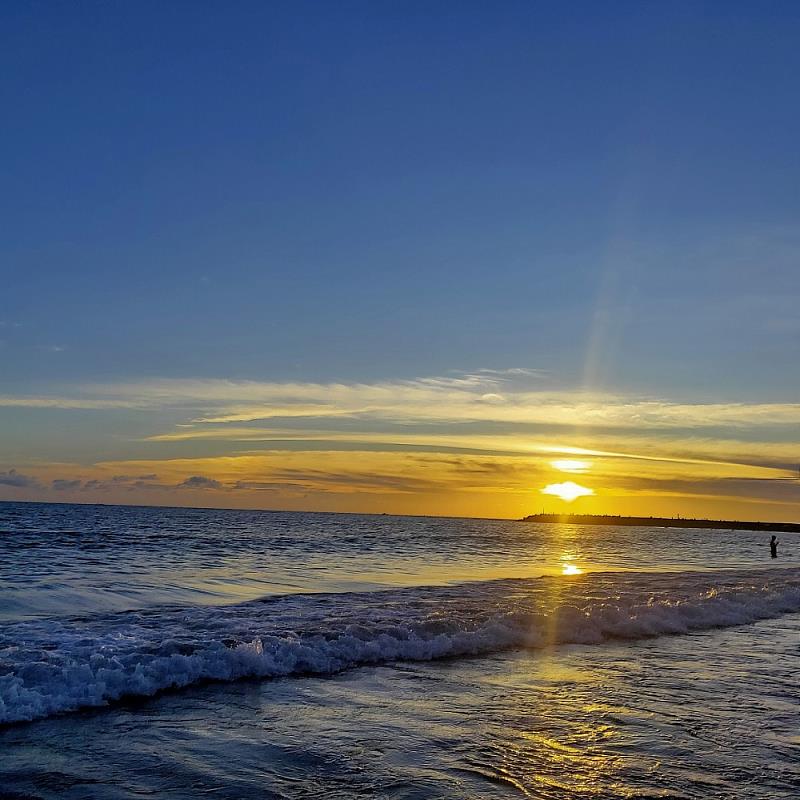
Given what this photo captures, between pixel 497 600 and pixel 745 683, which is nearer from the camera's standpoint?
pixel 745 683

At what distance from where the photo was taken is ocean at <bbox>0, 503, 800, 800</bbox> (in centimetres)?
739

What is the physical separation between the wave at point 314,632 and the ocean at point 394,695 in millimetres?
54

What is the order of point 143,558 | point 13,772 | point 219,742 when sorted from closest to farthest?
point 13,772 → point 219,742 → point 143,558

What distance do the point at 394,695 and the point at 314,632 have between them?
166 inches

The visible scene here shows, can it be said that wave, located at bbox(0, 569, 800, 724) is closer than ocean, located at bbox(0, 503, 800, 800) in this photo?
No

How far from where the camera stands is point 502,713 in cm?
984

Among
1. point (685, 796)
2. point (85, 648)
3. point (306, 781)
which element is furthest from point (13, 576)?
point (685, 796)

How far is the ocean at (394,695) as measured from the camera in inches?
291

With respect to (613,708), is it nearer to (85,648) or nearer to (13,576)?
(85,648)

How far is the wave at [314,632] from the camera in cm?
1098

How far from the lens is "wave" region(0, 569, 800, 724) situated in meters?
11.0

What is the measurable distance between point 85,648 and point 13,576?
15920mm

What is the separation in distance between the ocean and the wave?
54 mm

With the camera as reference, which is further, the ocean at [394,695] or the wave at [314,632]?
the wave at [314,632]
